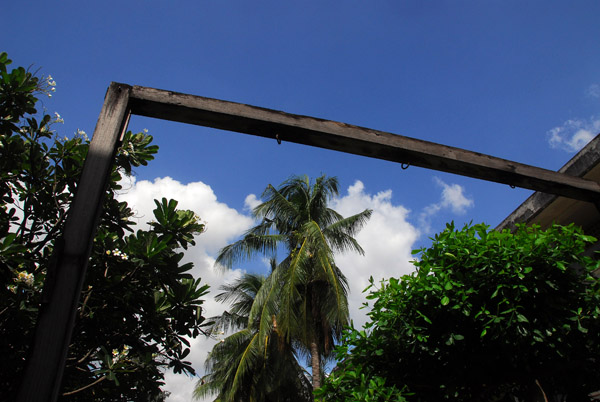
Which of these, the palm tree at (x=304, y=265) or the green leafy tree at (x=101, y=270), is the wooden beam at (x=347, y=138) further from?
the palm tree at (x=304, y=265)

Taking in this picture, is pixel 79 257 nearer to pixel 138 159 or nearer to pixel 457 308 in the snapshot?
pixel 457 308

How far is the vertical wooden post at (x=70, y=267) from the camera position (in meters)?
1.65

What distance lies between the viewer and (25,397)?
160 cm

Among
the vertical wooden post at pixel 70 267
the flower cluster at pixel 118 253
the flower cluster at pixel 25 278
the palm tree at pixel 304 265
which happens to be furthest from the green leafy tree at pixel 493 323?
the palm tree at pixel 304 265

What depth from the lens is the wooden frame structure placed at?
1.72 metres

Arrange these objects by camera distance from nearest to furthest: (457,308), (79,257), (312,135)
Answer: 1. (79,257)
2. (312,135)
3. (457,308)

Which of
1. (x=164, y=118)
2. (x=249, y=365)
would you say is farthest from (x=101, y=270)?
(x=249, y=365)

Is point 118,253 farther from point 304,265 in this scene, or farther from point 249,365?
point 249,365

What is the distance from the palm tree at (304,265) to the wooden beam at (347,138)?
1048cm

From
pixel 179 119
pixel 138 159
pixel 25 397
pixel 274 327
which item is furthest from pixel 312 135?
pixel 274 327

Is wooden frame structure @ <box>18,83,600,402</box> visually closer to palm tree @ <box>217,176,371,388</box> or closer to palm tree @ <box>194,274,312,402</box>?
palm tree @ <box>217,176,371,388</box>

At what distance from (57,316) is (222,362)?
20.8m

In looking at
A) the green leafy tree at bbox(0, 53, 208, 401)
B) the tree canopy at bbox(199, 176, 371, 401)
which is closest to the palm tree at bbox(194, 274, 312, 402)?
the tree canopy at bbox(199, 176, 371, 401)

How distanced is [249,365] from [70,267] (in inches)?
623
